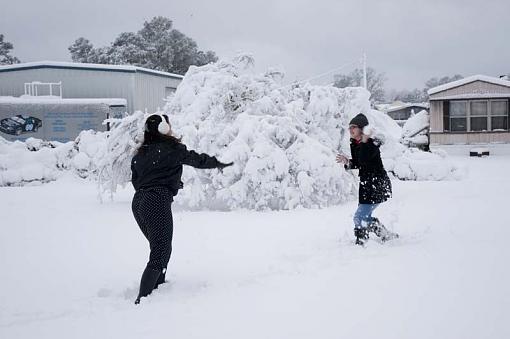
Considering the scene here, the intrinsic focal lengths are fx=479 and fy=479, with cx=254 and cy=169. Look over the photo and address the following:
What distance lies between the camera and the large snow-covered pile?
9156 millimetres

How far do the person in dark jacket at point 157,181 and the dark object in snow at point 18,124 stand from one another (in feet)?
78.4

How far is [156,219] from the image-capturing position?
13.3 feet

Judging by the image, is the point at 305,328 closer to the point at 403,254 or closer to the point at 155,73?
the point at 403,254

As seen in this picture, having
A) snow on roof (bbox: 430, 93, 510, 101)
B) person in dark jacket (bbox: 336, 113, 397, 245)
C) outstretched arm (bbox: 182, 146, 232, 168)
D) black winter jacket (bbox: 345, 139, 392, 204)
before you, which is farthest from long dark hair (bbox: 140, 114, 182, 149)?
snow on roof (bbox: 430, 93, 510, 101)

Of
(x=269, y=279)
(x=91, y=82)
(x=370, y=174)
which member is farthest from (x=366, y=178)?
(x=91, y=82)

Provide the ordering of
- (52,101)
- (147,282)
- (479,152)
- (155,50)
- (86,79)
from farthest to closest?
(155,50) → (86,79) → (52,101) → (479,152) → (147,282)

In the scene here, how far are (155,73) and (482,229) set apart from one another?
2602 centimetres

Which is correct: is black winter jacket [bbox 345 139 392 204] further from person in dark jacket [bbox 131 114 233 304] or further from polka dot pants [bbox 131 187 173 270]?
polka dot pants [bbox 131 187 173 270]

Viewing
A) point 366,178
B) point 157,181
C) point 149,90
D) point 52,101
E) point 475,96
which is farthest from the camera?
point 149,90

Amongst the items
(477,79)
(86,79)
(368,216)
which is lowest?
(368,216)

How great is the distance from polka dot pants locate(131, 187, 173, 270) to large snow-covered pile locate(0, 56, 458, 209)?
Result: 4789 mm

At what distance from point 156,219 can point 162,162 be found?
49 cm

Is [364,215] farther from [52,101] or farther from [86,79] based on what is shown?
[86,79]

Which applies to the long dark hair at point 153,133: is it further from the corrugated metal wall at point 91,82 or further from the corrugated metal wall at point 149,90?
the corrugated metal wall at point 91,82
